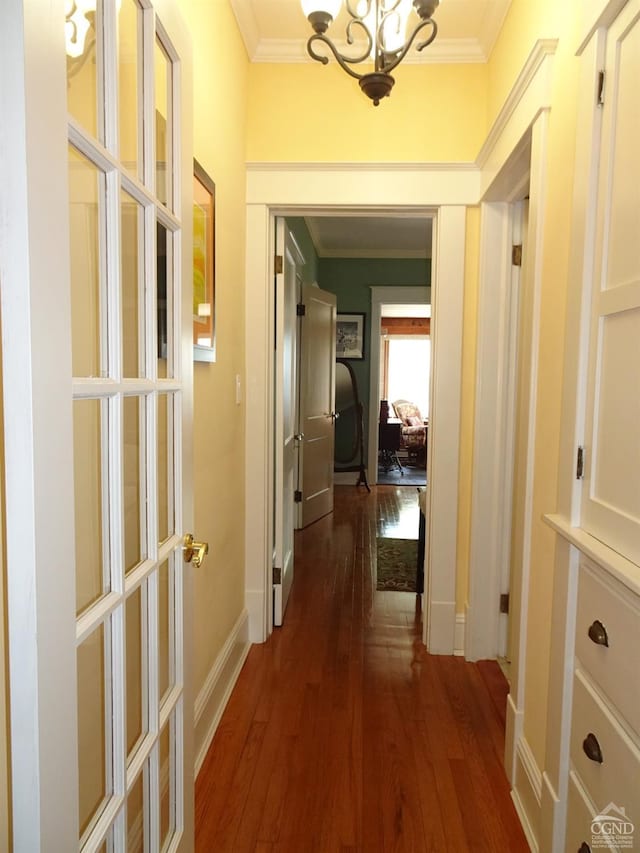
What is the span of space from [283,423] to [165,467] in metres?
1.71

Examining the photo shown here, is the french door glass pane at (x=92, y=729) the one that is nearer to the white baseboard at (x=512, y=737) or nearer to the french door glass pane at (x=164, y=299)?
the french door glass pane at (x=164, y=299)

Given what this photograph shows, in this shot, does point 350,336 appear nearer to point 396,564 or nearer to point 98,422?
point 396,564

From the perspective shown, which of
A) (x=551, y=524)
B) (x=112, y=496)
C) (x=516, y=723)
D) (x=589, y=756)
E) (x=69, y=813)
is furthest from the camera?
(x=516, y=723)

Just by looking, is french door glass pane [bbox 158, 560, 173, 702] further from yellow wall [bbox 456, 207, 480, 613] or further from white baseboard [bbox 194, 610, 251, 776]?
yellow wall [bbox 456, 207, 480, 613]

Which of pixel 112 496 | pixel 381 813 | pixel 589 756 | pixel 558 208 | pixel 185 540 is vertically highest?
pixel 558 208

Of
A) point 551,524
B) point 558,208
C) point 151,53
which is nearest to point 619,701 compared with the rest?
point 551,524

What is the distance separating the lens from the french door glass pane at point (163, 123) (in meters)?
1.06

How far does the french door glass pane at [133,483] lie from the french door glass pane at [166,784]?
0.41m

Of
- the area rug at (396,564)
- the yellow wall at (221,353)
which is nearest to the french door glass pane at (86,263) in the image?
the yellow wall at (221,353)

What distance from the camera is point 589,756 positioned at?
1137 mm

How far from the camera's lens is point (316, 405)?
4.64m

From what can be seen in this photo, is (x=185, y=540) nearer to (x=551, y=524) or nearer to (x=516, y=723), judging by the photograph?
(x=551, y=524)

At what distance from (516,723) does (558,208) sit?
159 cm

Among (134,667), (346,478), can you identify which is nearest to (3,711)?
(134,667)
